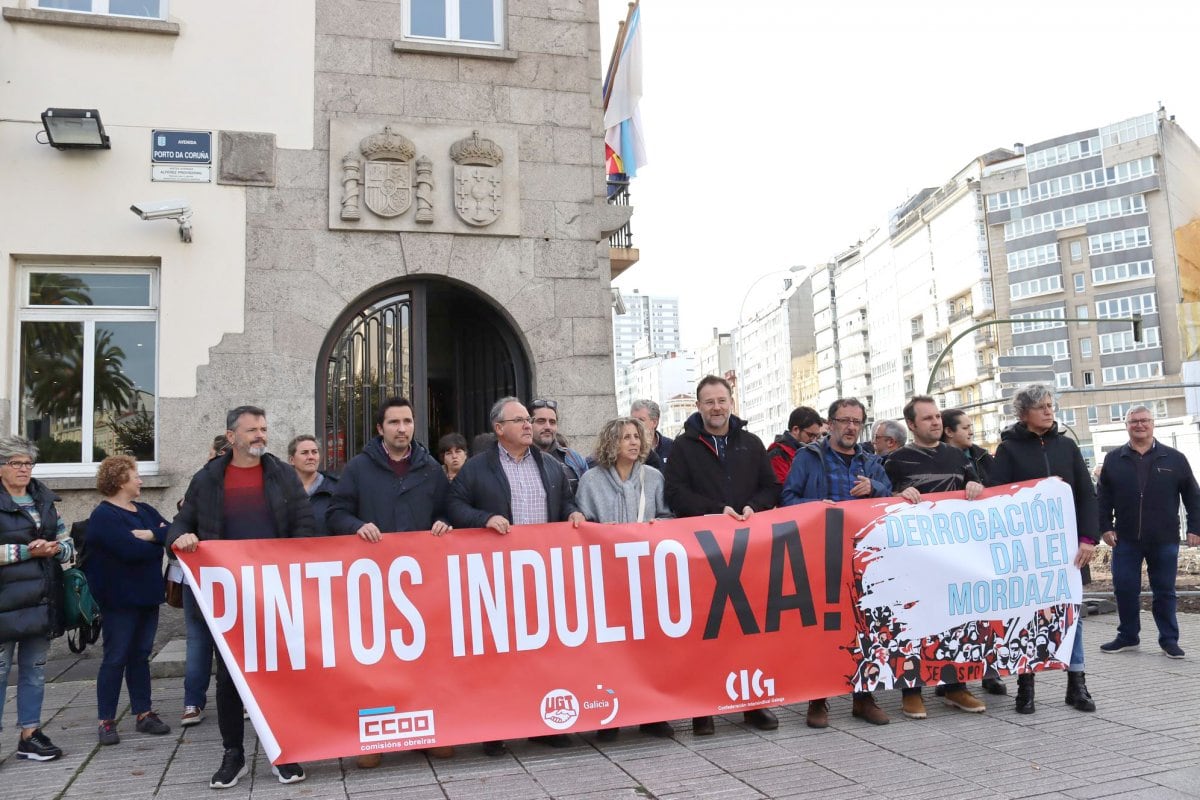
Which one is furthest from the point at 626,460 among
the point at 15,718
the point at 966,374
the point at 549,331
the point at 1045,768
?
the point at 966,374

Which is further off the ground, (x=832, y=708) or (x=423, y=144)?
(x=423, y=144)

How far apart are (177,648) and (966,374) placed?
10321 centimetres

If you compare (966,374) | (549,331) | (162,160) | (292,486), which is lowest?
(292,486)

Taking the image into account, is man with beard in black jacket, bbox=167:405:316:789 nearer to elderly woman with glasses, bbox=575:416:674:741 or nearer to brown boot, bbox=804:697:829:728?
elderly woman with glasses, bbox=575:416:674:741

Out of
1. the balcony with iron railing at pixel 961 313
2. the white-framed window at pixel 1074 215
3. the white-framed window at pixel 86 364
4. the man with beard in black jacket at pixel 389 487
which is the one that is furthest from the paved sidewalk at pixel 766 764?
the balcony with iron railing at pixel 961 313

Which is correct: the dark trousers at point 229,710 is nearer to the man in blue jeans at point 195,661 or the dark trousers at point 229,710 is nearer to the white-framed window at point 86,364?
the man in blue jeans at point 195,661

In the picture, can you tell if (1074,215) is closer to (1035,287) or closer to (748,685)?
(1035,287)

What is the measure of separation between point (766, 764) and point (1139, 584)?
14.5 feet

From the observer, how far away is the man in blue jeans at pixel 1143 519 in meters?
7.91

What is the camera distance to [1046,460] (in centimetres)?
654

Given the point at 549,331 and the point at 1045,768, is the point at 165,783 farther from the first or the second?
the point at 549,331

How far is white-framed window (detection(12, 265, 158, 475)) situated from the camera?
28.6 ft

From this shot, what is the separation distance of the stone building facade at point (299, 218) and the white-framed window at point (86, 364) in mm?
20

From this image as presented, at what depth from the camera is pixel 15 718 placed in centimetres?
656
